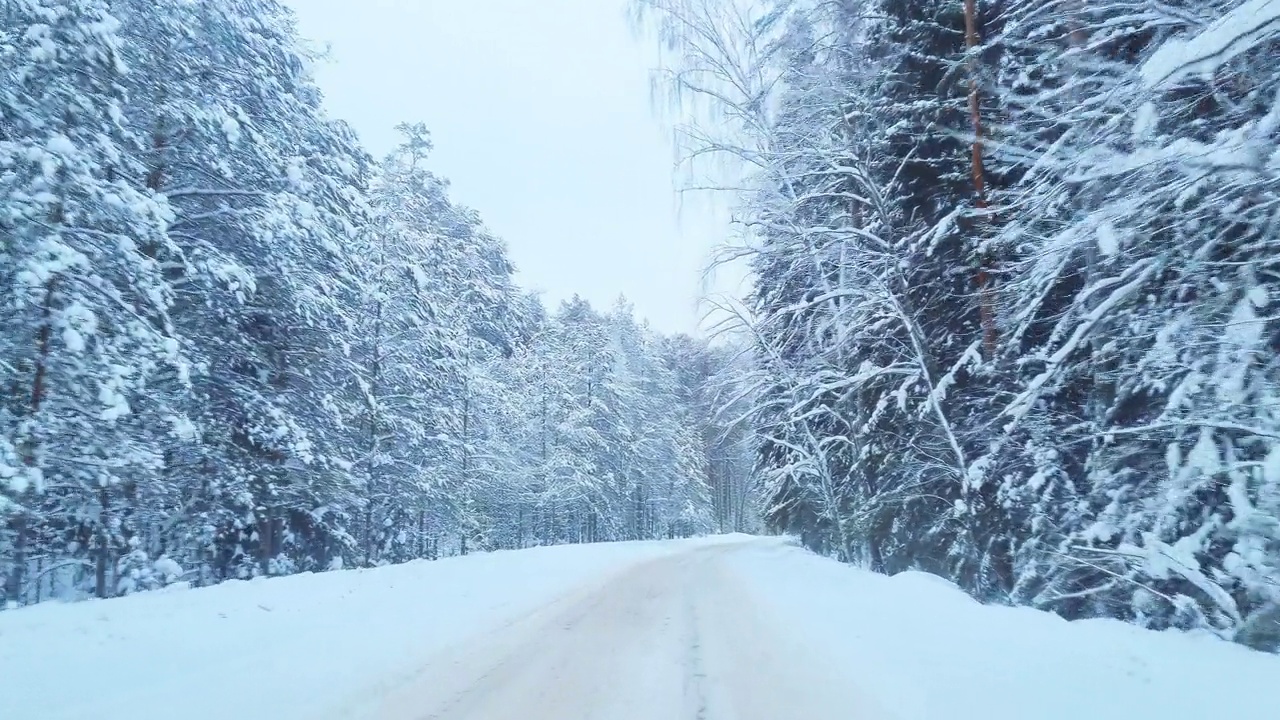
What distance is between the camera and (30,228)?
787 cm

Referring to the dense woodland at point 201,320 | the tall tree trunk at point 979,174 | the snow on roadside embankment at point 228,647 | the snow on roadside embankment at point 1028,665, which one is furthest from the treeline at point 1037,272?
the snow on roadside embankment at point 228,647

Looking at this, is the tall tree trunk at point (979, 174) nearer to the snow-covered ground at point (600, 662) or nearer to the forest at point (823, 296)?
the forest at point (823, 296)

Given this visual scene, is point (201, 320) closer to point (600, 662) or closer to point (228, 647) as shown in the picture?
point (228, 647)

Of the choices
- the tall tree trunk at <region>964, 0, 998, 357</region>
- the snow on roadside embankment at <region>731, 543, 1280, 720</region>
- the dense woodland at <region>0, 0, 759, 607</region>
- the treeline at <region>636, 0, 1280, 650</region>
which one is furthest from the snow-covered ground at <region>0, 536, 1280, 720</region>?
the tall tree trunk at <region>964, 0, 998, 357</region>

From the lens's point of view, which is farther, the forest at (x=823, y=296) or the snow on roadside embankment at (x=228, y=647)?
the forest at (x=823, y=296)

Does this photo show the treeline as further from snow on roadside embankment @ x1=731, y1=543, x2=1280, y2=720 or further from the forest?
snow on roadside embankment @ x1=731, y1=543, x2=1280, y2=720

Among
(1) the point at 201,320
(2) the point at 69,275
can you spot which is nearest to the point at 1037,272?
(2) the point at 69,275

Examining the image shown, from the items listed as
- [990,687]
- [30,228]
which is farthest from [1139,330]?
[30,228]

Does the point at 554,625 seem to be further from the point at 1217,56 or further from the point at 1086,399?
the point at 1217,56

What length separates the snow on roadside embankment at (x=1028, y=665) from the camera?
14.4 feet

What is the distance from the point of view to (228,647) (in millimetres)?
6770

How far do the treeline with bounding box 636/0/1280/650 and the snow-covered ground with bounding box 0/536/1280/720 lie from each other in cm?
103

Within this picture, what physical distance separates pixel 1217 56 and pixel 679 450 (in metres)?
45.3

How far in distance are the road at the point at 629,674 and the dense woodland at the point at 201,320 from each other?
199 inches
